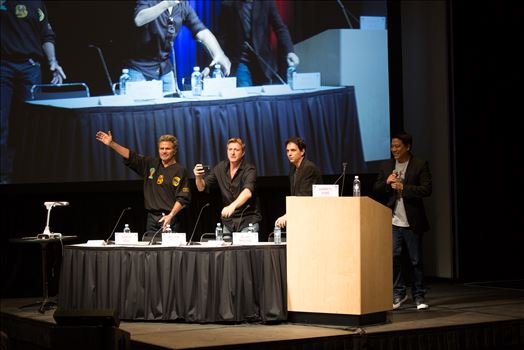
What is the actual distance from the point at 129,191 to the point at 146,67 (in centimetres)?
125

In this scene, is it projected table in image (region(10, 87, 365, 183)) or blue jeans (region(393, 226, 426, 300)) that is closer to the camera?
blue jeans (region(393, 226, 426, 300))

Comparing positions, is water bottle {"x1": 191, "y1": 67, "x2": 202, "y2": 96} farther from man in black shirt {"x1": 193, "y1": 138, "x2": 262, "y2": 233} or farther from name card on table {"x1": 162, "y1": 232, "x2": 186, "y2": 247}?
name card on table {"x1": 162, "y1": 232, "x2": 186, "y2": 247}

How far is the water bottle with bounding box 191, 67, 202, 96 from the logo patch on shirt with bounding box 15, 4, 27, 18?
1.72 m

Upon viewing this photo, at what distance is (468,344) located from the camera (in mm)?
6078

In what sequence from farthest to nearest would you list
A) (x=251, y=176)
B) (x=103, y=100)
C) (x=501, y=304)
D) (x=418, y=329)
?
(x=103, y=100) → (x=501, y=304) → (x=251, y=176) → (x=418, y=329)

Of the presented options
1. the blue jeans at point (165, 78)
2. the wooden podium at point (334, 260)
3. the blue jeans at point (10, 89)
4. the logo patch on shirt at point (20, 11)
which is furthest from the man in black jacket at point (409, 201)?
the logo patch on shirt at point (20, 11)

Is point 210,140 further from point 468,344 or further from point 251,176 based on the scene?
point 468,344

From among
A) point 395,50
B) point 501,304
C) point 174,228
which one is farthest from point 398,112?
point 174,228

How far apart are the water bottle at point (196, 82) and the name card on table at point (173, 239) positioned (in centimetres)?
254

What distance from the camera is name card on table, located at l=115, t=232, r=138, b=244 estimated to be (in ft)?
21.6

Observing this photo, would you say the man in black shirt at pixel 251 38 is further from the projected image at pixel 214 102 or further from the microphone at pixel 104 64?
the microphone at pixel 104 64

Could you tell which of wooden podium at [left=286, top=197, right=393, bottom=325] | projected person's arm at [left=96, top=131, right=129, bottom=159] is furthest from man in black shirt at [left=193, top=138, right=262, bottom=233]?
projected person's arm at [left=96, top=131, right=129, bottom=159]

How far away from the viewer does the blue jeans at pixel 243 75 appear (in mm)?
8773

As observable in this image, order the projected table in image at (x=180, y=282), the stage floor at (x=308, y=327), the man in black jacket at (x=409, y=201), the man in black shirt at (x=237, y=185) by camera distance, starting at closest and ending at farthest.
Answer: the stage floor at (x=308, y=327), the projected table in image at (x=180, y=282), the man in black shirt at (x=237, y=185), the man in black jacket at (x=409, y=201)
